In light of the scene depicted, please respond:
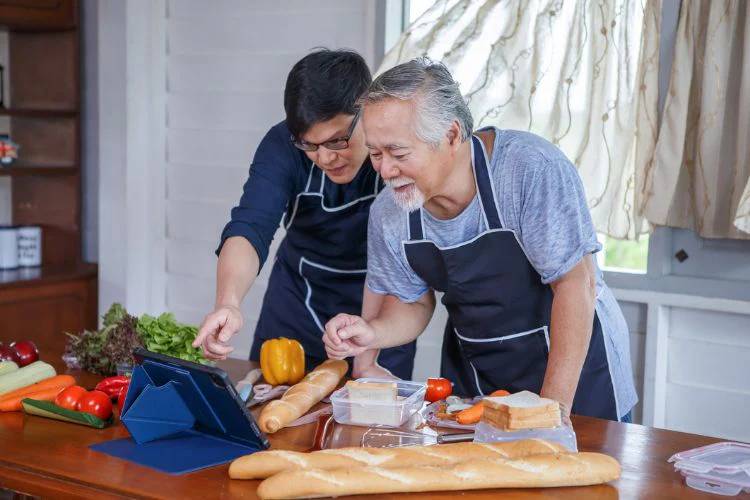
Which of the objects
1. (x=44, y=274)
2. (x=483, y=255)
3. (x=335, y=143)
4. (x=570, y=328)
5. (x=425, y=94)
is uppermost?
(x=425, y=94)

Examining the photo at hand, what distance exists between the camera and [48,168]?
16.7ft

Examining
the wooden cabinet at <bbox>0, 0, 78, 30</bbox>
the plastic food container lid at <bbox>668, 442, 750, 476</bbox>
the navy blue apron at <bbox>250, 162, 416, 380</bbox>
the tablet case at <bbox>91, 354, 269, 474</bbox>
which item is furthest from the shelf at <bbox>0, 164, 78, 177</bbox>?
the plastic food container lid at <bbox>668, 442, 750, 476</bbox>

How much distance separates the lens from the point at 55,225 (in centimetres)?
535

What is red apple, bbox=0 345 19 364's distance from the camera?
2711mm

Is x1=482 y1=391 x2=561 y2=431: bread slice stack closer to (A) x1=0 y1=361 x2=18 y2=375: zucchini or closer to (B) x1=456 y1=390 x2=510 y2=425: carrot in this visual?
(B) x1=456 y1=390 x2=510 y2=425: carrot

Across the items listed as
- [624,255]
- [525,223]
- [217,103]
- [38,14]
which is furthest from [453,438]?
[38,14]

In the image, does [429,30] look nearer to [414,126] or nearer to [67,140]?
[414,126]

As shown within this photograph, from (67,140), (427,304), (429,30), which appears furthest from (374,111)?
(67,140)

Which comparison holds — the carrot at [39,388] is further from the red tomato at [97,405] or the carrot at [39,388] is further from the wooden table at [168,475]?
the red tomato at [97,405]

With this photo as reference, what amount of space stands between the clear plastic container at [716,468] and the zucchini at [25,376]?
1579 mm

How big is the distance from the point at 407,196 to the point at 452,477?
0.81 metres

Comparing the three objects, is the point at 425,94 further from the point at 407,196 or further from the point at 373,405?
the point at 373,405

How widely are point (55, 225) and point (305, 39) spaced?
6.10 ft

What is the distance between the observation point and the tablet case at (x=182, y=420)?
6.49 feet
